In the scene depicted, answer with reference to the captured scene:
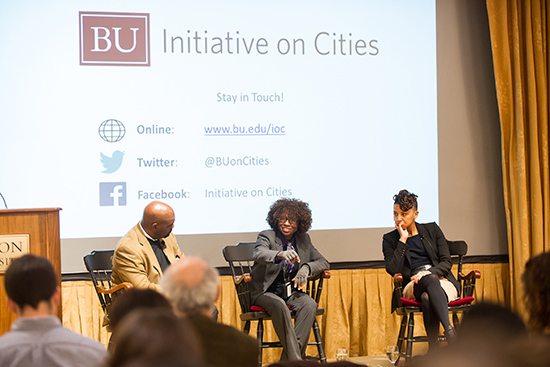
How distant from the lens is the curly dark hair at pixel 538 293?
5.98 feet

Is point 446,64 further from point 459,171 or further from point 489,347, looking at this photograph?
point 489,347

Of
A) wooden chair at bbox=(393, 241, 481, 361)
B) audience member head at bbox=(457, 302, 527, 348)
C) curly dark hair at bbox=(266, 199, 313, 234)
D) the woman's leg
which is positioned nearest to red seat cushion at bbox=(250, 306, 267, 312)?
curly dark hair at bbox=(266, 199, 313, 234)

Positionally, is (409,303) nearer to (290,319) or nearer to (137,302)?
(290,319)

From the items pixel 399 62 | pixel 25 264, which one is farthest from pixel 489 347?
pixel 399 62

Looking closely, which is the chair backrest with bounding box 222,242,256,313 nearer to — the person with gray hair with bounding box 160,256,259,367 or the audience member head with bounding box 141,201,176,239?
the audience member head with bounding box 141,201,176,239

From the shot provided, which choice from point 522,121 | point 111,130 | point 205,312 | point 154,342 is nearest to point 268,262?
point 111,130

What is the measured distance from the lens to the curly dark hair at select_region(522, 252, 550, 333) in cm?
182

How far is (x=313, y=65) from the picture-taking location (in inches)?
207

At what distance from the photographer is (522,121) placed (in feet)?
17.8

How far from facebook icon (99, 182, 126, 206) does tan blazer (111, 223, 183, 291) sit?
0.83m

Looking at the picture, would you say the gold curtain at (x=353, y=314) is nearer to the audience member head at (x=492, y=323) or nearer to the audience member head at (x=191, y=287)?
the audience member head at (x=191, y=287)

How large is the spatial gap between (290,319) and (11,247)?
1.80m

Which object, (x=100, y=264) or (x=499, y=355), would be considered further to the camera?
(x=100, y=264)

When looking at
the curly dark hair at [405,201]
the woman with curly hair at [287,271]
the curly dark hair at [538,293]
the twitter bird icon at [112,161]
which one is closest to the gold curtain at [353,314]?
the woman with curly hair at [287,271]
